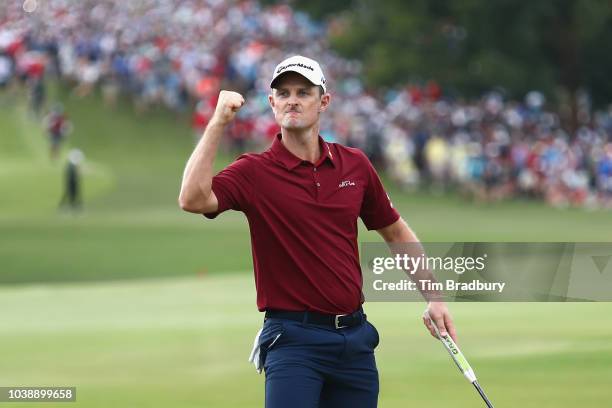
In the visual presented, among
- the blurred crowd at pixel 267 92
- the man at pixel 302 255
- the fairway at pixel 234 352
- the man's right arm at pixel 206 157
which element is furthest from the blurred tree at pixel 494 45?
the man's right arm at pixel 206 157

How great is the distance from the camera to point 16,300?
2144 centimetres

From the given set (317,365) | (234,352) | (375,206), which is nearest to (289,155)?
(375,206)

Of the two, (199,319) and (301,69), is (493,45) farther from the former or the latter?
(301,69)

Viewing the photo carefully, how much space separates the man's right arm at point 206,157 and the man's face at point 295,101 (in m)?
0.36

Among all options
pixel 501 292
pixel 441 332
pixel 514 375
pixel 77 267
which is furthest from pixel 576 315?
pixel 77 267

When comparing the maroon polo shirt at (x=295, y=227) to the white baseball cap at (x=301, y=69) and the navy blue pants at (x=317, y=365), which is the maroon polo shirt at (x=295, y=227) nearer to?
the navy blue pants at (x=317, y=365)

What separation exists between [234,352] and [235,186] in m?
8.41

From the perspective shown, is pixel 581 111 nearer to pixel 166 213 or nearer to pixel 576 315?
pixel 166 213

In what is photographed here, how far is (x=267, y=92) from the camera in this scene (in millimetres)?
51125

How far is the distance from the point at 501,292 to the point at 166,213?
102 ft

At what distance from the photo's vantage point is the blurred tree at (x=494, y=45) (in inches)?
2072

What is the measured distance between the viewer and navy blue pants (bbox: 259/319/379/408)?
6312 mm

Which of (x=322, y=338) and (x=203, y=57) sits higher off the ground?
(x=203, y=57)

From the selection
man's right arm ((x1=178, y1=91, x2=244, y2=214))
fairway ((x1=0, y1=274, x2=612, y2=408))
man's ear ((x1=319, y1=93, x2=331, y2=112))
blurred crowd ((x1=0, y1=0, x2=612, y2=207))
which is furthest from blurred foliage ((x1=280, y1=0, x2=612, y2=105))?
man's right arm ((x1=178, y1=91, x2=244, y2=214))
